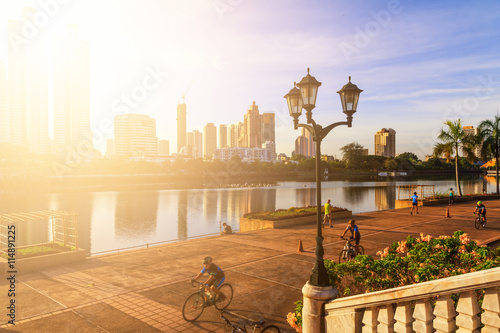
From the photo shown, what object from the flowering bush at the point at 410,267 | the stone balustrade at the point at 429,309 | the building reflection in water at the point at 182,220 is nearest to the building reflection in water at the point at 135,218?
the building reflection in water at the point at 182,220

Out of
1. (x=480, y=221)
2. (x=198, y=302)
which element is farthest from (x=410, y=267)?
(x=480, y=221)

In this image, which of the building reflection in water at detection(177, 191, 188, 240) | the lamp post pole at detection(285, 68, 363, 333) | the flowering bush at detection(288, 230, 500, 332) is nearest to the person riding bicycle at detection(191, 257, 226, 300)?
the lamp post pole at detection(285, 68, 363, 333)

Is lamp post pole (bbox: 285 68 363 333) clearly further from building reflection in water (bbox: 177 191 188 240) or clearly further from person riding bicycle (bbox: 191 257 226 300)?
building reflection in water (bbox: 177 191 188 240)

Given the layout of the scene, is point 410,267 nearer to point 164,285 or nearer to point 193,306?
point 193,306

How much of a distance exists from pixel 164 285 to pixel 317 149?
723cm

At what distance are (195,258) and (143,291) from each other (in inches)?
163

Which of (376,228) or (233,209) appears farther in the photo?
(233,209)

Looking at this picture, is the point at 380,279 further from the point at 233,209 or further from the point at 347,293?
the point at 233,209

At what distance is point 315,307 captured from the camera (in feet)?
20.3

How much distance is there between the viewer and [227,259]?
14.9 metres

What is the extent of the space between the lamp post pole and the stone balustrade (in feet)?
2.22

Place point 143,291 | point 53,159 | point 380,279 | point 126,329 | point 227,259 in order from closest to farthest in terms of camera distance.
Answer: point 380,279, point 126,329, point 143,291, point 227,259, point 53,159

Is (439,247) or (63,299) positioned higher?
(439,247)

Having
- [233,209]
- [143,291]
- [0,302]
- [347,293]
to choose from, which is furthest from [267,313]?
[233,209]
